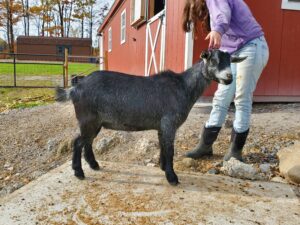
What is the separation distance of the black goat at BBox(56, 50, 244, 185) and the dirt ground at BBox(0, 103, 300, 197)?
65cm

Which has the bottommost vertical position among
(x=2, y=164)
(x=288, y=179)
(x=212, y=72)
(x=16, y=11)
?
(x=2, y=164)

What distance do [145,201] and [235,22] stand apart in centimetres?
186

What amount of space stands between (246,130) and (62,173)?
186 centimetres

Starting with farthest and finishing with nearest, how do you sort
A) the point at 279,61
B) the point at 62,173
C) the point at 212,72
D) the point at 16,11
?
the point at 16,11, the point at 279,61, the point at 62,173, the point at 212,72

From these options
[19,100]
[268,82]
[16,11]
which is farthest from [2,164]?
[16,11]

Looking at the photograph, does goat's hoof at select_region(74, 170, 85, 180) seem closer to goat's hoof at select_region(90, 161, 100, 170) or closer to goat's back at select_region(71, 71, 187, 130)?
goat's hoof at select_region(90, 161, 100, 170)

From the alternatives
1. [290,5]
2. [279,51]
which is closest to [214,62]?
[279,51]

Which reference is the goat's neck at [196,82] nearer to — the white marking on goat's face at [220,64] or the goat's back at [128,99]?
the goat's back at [128,99]

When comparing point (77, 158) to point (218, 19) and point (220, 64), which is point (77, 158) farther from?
point (218, 19)

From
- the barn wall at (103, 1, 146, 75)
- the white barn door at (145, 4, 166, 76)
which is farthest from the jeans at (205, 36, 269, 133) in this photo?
the barn wall at (103, 1, 146, 75)

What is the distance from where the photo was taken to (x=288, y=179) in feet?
11.7

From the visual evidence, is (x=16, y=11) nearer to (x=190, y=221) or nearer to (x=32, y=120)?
(x=32, y=120)

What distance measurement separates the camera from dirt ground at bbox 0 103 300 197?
14.3 feet

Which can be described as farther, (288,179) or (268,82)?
(268,82)
